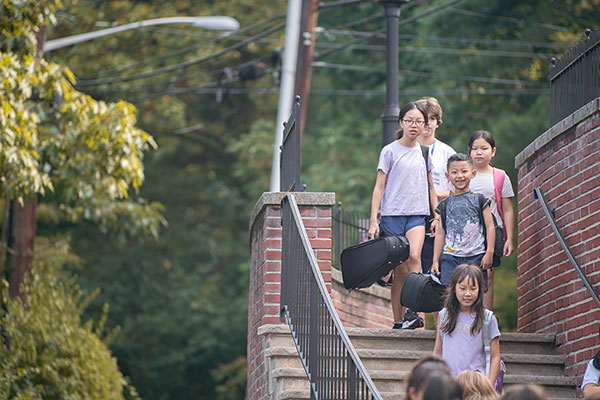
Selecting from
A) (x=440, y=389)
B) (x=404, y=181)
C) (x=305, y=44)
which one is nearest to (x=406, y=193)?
(x=404, y=181)

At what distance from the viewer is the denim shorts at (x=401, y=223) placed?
8391mm

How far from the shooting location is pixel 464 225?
25.8ft

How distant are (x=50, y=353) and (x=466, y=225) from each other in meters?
6.97

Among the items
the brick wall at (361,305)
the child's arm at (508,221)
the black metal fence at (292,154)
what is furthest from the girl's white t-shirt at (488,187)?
the brick wall at (361,305)

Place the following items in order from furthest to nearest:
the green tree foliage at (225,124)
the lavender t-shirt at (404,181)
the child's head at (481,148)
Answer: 1. the green tree foliage at (225,124)
2. the child's head at (481,148)
3. the lavender t-shirt at (404,181)

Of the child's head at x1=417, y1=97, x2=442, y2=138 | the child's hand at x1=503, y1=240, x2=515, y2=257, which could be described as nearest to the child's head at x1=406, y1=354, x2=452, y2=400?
the child's hand at x1=503, y1=240, x2=515, y2=257

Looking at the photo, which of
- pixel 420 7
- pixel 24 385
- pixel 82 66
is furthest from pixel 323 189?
pixel 24 385

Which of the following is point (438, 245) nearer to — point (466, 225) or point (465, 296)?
point (466, 225)

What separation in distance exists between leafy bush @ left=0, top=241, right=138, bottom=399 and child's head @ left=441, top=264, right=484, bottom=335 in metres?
6.97

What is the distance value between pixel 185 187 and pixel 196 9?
181 inches

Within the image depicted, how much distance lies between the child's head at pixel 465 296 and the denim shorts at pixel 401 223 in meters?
1.53

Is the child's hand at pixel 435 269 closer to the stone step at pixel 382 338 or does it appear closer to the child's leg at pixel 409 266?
the child's leg at pixel 409 266

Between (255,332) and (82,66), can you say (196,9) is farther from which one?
(255,332)

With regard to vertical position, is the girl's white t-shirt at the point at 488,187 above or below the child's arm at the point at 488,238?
above
